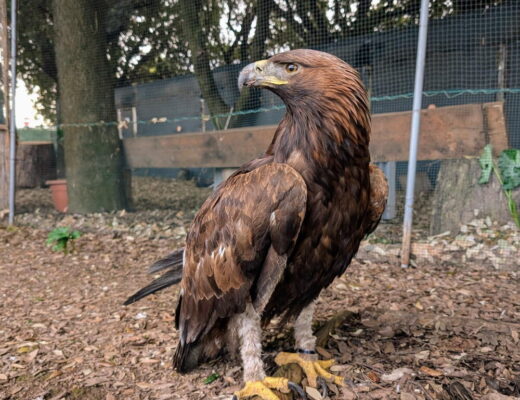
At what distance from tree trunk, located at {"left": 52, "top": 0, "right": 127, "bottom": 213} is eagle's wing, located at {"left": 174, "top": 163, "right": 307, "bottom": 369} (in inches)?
192

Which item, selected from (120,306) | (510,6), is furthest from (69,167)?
(510,6)

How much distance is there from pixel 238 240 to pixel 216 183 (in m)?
3.95

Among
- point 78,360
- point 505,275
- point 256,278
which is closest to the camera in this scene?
point 256,278

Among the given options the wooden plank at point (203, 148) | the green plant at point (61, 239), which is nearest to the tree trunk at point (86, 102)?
the wooden plank at point (203, 148)

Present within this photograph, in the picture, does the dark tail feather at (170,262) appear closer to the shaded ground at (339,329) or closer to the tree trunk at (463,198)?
the shaded ground at (339,329)

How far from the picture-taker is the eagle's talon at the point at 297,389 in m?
2.04

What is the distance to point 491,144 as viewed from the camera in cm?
394

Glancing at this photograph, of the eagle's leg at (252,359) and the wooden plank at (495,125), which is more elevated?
the wooden plank at (495,125)

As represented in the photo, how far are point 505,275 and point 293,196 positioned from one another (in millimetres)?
3029

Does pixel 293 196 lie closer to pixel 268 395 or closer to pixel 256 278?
pixel 256 278

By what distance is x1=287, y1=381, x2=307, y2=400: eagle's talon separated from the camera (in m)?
2.04

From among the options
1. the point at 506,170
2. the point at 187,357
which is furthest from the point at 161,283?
the point at 506,170

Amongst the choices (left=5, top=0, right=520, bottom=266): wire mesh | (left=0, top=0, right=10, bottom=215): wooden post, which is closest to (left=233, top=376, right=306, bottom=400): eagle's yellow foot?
(left=5, top=0, right=520, bottom=266): wire mesh

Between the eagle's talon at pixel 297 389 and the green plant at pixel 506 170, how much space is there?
10.1 feet
